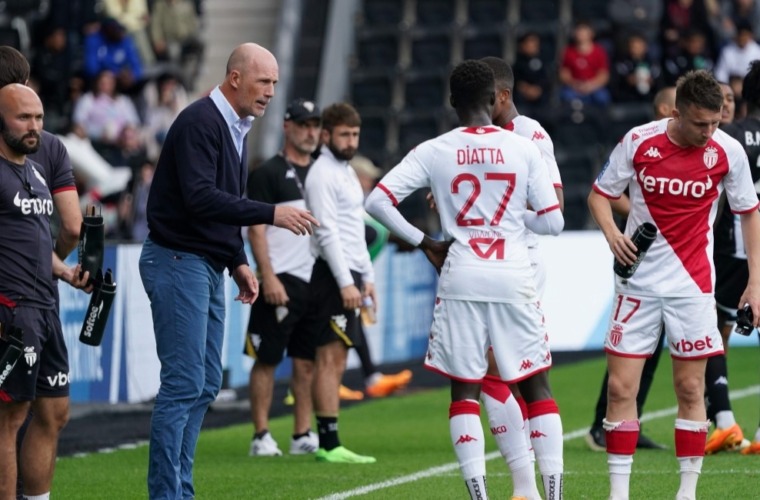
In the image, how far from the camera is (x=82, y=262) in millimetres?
7578

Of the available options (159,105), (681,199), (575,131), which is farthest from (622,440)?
(575,131)

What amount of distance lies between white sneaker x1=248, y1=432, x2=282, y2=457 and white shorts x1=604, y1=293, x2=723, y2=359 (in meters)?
3.53

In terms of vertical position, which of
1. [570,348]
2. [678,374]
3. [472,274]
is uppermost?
[472,274]

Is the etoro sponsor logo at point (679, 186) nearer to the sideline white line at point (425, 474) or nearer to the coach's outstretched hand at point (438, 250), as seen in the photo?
the coach's outstretched hand at point (438, 250)

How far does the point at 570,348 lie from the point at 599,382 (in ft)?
9.04

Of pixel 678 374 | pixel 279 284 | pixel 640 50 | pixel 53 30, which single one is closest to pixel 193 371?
pixel 678 374

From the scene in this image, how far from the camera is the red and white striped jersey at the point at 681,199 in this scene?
8.20m

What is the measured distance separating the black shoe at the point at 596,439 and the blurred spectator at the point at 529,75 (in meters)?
12.5

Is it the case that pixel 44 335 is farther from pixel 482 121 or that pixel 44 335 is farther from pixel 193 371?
pixel 482 121

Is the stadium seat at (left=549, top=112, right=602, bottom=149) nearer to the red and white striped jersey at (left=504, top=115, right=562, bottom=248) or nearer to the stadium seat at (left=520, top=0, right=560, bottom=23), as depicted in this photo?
the stadium seat at (left=520, top=0, right=560, bottom=23)

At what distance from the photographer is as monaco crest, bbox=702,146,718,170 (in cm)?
820

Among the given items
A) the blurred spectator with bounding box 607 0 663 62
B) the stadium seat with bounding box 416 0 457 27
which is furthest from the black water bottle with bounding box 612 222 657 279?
the stadium seat with bounding box 416 0 457 27

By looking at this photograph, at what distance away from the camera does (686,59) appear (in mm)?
22656

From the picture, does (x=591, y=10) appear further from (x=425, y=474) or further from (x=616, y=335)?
(x=616, y=335)
